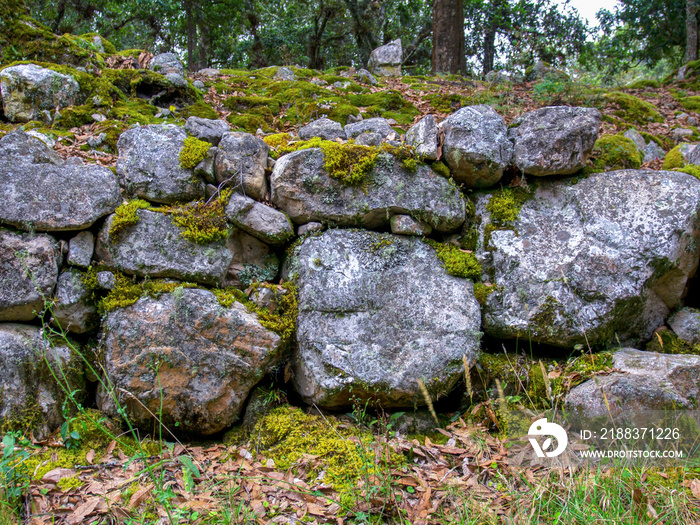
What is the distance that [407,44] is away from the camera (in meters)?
15.2

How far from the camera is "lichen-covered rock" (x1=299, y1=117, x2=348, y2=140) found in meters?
4.34

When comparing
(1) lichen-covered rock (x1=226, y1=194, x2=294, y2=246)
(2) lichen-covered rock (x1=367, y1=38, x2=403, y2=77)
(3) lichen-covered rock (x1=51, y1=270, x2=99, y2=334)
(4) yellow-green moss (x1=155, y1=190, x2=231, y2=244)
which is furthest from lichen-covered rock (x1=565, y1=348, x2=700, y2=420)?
(2) lichen-covered rock (x1=367, y1=38, x2=403, y2=77)

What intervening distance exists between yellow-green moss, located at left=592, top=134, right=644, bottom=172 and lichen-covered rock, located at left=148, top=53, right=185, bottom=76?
17.0 ft

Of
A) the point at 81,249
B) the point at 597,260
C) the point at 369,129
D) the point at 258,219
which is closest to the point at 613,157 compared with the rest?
the point at 597,260

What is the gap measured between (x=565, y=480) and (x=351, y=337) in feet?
5.75

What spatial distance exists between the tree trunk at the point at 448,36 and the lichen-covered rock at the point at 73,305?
26.9 feet

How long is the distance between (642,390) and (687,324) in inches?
48.4

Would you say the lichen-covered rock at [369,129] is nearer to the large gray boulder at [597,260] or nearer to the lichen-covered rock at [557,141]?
the lichen-covered rock at [557,141]

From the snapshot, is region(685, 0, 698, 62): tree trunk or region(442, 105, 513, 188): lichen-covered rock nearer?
region(442, 105, 513, 188): lichen-covered rock

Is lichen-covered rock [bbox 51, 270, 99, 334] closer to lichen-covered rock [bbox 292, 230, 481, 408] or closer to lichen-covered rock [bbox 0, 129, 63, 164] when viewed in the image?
lichen-covered rock [bbox 0, 129, 63, 164]

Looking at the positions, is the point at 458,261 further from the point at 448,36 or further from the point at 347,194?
the point at 448,36

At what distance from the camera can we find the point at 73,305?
3232mm

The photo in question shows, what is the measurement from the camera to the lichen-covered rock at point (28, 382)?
2.92m

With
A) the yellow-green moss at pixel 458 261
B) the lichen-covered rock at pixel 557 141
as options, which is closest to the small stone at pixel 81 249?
the yellow-green moss at pixel 458 261
